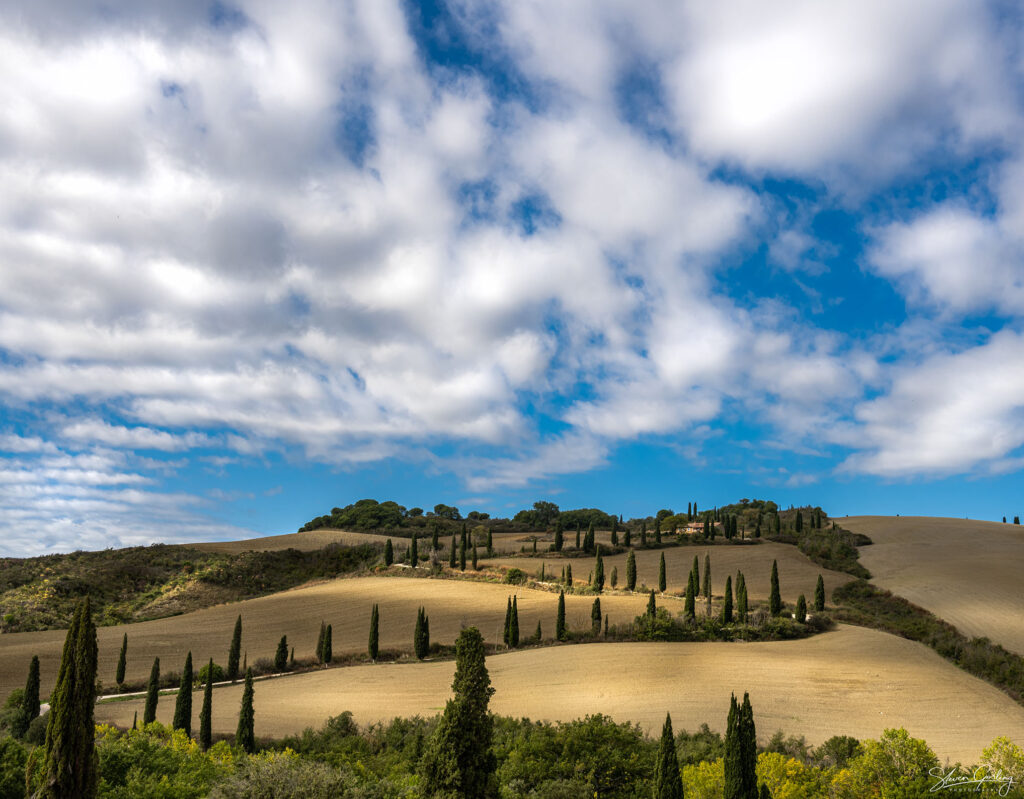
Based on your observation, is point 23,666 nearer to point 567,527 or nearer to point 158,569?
point 158,569

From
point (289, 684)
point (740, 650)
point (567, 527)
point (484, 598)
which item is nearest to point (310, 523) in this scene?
point (567, 527)

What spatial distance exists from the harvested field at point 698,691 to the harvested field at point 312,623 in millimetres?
8812

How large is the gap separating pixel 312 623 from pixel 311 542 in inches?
2174

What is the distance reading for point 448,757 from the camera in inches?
890

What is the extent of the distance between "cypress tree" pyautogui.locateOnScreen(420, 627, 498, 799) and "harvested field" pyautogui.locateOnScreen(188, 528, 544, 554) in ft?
273

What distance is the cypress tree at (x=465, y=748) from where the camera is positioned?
22391 millimetres

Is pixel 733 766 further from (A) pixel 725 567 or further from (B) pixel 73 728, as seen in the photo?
(A) pixel 725 567

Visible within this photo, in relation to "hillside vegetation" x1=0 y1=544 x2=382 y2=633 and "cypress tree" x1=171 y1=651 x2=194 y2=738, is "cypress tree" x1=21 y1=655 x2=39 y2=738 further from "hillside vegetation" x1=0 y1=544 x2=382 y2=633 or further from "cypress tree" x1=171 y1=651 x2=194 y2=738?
"hillside vegetation" x1=0 y1=544 x2=382 y2=633

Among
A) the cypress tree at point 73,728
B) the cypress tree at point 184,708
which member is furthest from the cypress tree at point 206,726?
the cypress tree at point 73,728

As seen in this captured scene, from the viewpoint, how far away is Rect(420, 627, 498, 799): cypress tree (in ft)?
73.5

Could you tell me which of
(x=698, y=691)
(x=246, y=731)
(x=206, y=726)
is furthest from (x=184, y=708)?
(x=698, y=691)

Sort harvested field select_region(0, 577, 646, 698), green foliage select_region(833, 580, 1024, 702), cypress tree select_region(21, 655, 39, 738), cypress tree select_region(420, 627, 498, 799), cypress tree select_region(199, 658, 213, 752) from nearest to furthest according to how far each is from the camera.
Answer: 1. cypress tree select_region(420, 627, 498, 799)
2. cypress tree select_region(199, 658, 213, 752)
3. cypress tree select_region(21, 655, 39, 738)
4. green foliage select_region(833, 580, 1024, 702)
5. harvested field select_region(0, 577, 646, 698)

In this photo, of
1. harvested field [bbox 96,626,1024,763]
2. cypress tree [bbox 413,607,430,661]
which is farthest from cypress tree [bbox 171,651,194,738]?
cypress tree [bbox 413,607,430,661]

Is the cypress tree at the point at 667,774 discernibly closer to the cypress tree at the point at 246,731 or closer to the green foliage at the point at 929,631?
the cypress tree at the point at 246,731
